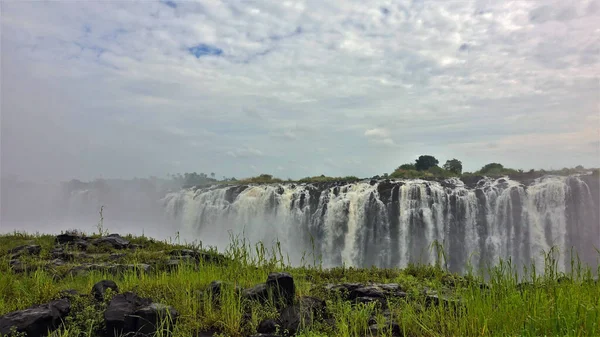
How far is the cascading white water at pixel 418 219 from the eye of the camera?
22.2 m

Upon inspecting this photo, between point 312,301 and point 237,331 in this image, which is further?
point 312,301

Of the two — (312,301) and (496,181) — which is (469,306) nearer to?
(312,301)

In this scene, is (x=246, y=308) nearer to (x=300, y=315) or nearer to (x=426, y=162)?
(x=300, y=315)

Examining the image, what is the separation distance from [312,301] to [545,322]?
9.21 feet

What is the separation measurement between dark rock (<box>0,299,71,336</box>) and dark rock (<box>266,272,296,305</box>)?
8.67 feet

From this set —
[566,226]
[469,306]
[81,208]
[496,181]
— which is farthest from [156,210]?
[469,306]

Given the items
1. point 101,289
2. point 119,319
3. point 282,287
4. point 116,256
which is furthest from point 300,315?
point 116,256

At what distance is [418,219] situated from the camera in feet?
78.8

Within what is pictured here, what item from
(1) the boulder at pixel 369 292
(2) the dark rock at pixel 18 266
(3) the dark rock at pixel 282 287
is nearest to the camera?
(3) the dark rock at pixel 282 287

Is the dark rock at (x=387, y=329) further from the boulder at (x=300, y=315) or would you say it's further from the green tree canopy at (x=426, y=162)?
the green tree canopy at (x=426, y=162)

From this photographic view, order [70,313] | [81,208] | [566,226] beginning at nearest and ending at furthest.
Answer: [70,313]
[566,226]
[81,208]

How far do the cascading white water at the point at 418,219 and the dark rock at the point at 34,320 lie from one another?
16260 millimetres

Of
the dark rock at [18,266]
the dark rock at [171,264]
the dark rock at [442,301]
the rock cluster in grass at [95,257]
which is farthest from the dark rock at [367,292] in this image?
the dark rock at [18,266]

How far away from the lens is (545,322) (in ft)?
13.8
